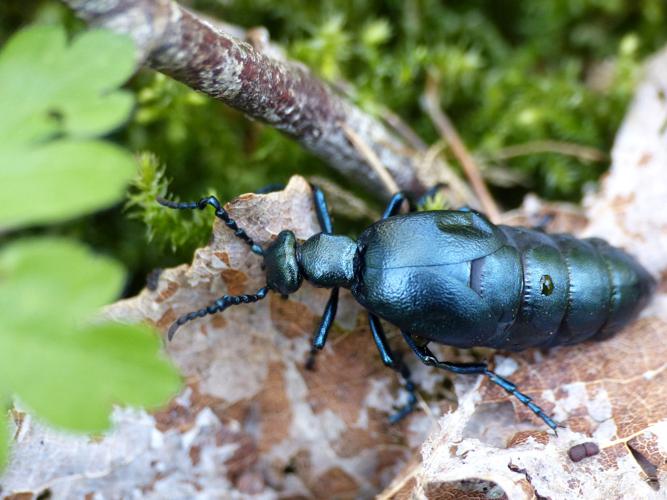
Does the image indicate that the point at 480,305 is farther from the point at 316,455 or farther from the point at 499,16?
the point at 499,16

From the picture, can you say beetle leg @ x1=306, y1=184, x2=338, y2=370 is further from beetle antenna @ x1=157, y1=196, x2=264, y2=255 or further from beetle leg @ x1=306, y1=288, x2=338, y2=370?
beetle antenna @ x1=157, y1=196, x2=264, y2=255

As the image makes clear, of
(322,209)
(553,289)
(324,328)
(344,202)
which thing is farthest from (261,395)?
(553,289)

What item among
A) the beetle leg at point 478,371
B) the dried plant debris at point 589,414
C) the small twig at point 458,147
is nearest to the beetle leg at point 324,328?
the beetle leg at point 478,371

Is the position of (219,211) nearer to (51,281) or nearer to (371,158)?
(371,158)

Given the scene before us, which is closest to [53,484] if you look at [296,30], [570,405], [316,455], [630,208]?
[316,455]

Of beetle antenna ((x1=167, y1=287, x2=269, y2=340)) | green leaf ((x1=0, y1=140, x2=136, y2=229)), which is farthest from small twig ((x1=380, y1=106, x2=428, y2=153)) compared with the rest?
green leaf ((x1=0, y1=140, x2=136, y2=229))

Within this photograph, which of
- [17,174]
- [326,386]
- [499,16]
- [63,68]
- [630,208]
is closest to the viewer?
[17,174]
